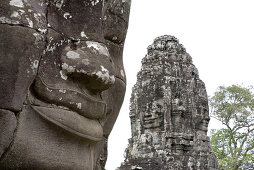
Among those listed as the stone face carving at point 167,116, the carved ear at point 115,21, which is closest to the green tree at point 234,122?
the stone face carving at point 167,116

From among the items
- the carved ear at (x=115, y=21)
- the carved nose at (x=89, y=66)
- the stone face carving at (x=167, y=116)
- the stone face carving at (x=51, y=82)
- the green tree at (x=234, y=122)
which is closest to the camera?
the stone face carving at (x=51, y=82)

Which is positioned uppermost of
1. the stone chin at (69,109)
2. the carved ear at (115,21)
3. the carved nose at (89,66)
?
the carved ear at (115,21)

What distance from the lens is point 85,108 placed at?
1.85 meters

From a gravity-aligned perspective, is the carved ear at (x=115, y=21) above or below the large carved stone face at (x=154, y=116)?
below

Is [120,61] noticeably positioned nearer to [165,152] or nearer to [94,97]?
[94,97]

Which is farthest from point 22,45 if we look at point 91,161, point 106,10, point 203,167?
point 203,167

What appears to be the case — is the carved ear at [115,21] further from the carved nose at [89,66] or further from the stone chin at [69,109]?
the stone chin at [69,109]

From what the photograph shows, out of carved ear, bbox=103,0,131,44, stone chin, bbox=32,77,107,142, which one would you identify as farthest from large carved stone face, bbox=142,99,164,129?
stone chin, bbox=32,77,107,142

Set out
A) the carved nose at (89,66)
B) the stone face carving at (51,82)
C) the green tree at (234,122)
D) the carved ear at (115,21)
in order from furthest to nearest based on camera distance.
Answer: the green tree at (234,122)
the carved ear at (115,21)
the carved nose at (89,66)
the stone face carving at (51,82)

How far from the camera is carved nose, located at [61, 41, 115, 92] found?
72.6 inches

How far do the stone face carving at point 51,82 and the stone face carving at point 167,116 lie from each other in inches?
329

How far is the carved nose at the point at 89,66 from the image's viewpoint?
72.6 inches

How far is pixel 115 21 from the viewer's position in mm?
2555

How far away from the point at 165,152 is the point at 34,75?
926 centimetres
